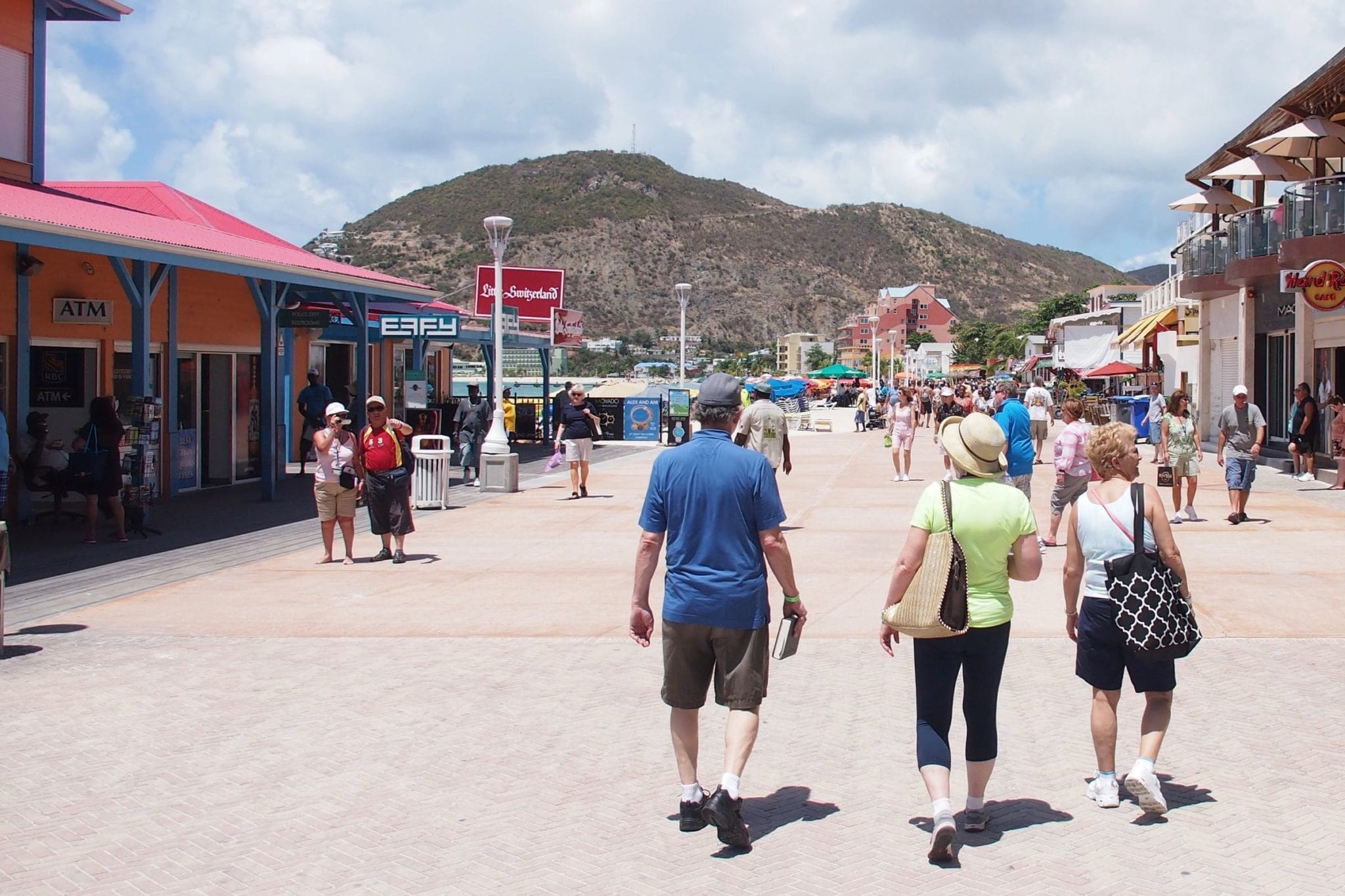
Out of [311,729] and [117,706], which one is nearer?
[311,729]

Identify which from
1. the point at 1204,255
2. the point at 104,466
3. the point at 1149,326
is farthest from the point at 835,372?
the point at 104,466

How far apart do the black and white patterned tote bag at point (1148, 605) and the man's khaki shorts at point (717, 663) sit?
55.0 inches

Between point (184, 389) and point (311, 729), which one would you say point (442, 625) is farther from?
point (184, 389)

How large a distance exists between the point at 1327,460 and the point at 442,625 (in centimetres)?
1756

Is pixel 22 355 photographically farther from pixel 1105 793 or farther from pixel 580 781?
pixel 1105 793

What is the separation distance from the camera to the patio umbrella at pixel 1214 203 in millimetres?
28547

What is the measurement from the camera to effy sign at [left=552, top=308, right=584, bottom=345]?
Answer: 3361cm

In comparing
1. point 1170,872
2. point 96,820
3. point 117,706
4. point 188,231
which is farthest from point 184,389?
point 1170,872

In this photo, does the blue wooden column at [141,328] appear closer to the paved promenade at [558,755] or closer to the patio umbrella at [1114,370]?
the paved promenade at [558,755]

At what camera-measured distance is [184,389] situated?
19203mm

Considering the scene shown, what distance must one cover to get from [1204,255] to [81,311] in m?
22.6

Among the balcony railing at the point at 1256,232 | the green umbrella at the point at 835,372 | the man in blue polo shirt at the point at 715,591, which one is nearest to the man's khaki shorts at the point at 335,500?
A: the man in blue polo shirt at the point at 715,591

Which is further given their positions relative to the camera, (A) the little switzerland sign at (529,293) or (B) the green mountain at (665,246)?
(B) the green mountain at (665,246)

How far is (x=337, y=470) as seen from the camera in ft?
38.0
